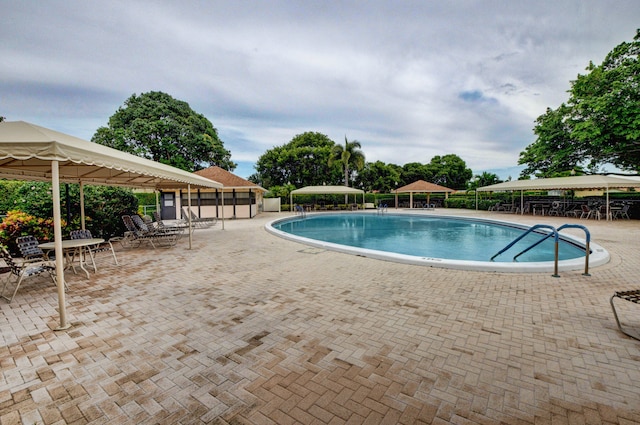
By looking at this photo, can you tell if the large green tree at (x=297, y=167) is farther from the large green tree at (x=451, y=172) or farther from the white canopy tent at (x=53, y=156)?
the white canopy tent at (x=53, y=156)

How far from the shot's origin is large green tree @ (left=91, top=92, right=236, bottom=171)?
24.8m

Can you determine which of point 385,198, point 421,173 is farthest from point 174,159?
point 421,173

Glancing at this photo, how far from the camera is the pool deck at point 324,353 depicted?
6.35ft

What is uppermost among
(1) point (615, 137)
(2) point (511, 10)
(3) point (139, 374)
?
(2) point (511, 10)

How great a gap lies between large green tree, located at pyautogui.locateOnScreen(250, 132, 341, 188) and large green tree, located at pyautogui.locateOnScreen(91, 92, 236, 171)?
786 centimetres

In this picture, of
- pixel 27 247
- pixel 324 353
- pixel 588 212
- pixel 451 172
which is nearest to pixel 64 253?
pixel 27 247

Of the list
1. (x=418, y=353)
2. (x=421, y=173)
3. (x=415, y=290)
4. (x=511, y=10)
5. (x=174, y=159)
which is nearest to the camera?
(x=418, y=353)

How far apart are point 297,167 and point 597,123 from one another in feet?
89.4

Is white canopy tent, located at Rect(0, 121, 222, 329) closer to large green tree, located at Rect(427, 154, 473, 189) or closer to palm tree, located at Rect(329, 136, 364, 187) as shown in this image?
palm tree, located at Rect(329, 136, 364, 187)

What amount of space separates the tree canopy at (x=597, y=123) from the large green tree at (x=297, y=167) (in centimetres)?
2002

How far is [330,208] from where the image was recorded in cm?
2722

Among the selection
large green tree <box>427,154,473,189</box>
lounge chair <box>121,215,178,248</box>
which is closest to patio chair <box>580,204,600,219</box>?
lounge chair <box>121,215,178,248</box>

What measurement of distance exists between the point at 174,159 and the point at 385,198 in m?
21.5

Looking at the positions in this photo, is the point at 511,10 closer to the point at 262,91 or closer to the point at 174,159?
the point at 262,91
